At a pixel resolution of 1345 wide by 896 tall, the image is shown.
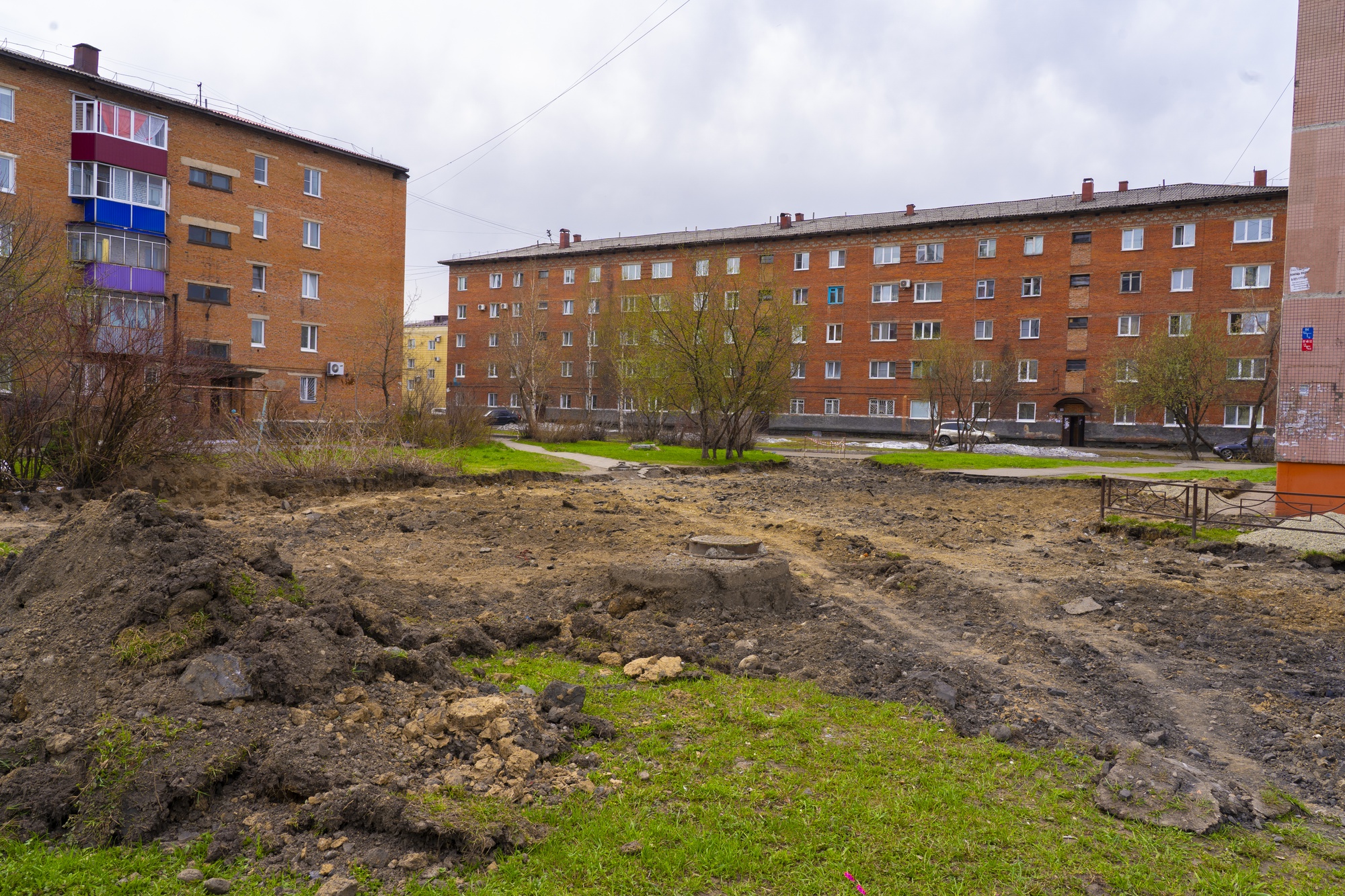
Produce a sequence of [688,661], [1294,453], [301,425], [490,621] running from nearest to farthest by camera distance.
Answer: [688,661]
[490,621]
[1294,453]
[301,425]

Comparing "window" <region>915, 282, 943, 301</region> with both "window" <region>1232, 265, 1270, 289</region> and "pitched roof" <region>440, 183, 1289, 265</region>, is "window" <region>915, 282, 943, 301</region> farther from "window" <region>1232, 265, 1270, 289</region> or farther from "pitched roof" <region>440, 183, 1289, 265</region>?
"window" <region>1232, 265, 1270, 289</region>

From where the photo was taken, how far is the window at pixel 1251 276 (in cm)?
4325

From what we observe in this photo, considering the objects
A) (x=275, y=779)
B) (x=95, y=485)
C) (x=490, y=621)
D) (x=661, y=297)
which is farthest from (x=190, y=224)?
(x=275, y=779)

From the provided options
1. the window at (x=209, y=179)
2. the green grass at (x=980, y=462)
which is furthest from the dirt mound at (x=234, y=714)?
the window at (x=209, y=179)

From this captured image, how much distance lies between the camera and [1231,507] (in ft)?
51.9

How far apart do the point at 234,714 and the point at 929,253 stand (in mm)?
52916

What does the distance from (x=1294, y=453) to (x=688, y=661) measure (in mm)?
14953

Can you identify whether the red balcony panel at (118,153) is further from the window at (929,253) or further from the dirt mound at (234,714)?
the window at (929,253)

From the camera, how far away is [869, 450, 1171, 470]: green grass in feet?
93.7

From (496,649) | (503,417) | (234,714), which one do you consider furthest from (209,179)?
(234,714)

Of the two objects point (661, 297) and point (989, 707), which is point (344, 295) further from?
point (989, 707)

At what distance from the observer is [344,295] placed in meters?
41.4

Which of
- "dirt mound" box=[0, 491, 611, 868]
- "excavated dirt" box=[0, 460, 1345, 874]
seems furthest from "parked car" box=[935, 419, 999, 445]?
"dirt mound" box=[0, 491, 611, 868]

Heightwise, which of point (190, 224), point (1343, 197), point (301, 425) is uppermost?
point (190, 224)
